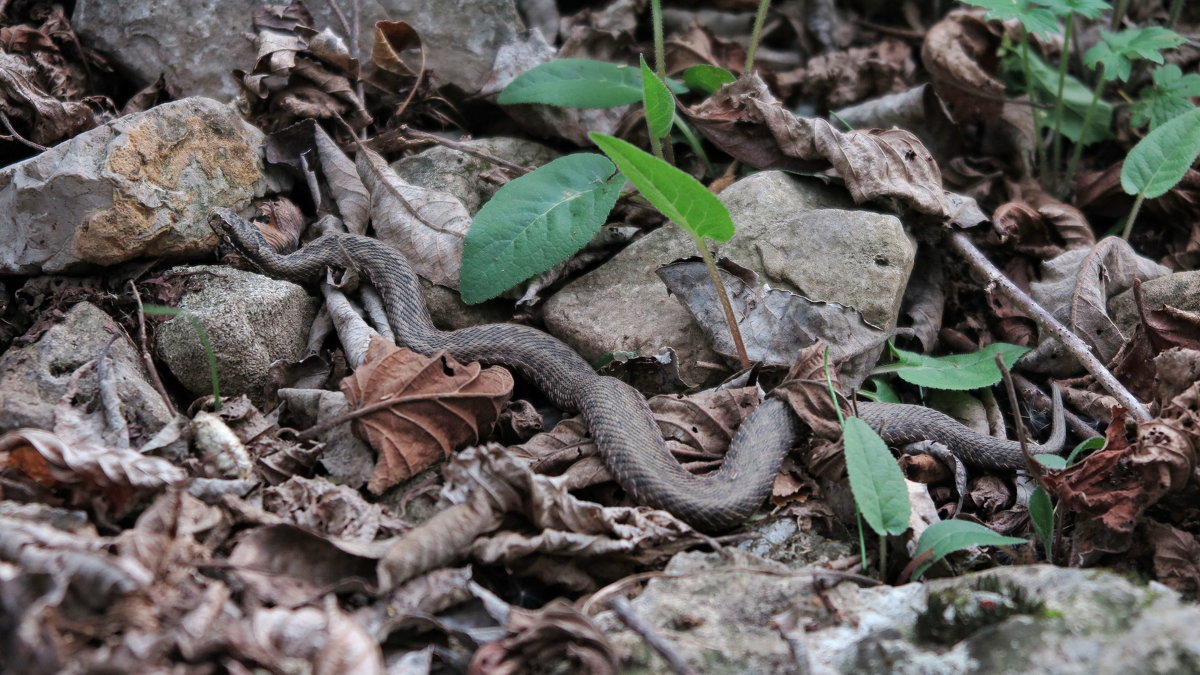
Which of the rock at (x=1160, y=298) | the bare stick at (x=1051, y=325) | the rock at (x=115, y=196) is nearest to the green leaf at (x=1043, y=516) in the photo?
the bare stick at (x=1051, y=325)

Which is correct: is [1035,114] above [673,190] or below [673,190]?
below

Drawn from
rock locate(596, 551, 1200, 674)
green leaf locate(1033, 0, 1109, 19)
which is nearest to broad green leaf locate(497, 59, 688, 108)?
green leaf locate(1033, 0, 1109, 19)

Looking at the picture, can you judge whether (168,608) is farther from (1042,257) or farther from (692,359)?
(1042,257)

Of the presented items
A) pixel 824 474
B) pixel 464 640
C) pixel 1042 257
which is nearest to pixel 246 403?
pixel 464 640

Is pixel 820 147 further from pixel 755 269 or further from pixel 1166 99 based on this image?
pixel 1166 99

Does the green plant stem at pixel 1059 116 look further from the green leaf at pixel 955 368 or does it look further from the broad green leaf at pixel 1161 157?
the green leaf at pixel 955 368

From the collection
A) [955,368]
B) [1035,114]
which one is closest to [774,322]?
[955,368]
